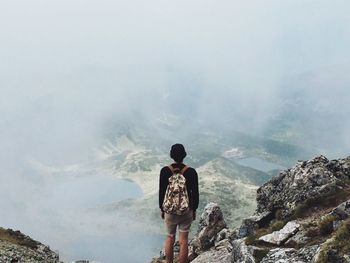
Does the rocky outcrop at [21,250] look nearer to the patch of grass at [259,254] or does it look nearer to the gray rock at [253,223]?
the gray rock at [253,223]

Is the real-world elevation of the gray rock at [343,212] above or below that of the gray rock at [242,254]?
above

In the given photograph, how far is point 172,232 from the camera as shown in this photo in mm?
28266

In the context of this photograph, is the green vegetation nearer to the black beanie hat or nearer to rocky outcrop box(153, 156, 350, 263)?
rocky outcrop box(153, 156, 350, 263)

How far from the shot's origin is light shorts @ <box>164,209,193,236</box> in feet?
90.2

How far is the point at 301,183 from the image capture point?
5116 cm

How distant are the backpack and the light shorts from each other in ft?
1.99

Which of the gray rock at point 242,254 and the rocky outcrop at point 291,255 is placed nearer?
the rocky outcrop at point 291,255

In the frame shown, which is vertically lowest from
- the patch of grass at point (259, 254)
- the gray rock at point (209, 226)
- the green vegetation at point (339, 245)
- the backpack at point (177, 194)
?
the green vegetation at point (339, 245)

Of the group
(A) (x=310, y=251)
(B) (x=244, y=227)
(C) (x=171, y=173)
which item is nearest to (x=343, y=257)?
(A) (x=310, y=251)

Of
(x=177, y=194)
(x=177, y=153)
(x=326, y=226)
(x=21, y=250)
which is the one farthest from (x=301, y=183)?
(x=21, y=250)

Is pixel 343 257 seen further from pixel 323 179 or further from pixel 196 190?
pixel 323 179

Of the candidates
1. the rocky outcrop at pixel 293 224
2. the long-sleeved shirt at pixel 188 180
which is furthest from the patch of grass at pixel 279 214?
the long-sleeved shirt at pixel 188 180

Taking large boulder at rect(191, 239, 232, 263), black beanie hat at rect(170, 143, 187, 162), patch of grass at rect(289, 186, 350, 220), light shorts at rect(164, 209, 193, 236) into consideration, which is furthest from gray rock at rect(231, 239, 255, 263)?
black beanie hat at rect(170, 143, 187, 162)

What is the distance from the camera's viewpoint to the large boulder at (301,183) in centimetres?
4772
